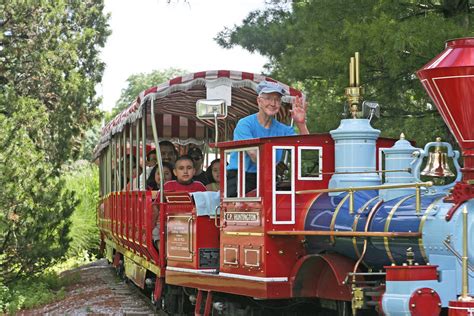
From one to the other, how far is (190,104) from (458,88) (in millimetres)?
6260

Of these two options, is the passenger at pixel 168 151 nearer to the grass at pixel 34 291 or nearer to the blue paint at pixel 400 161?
the grass at pixel 34 291

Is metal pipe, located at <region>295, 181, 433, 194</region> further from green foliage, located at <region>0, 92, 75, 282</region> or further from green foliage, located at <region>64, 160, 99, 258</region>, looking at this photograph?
green foliage, located at <region>64, 160, 99, 258</region>

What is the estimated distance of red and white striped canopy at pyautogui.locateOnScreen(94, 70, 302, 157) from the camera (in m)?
10.4

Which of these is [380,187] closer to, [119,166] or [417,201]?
[417,201]

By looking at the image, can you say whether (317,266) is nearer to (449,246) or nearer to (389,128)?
(449,246)

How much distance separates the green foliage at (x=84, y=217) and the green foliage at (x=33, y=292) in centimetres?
534

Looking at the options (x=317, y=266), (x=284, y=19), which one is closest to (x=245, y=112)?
(x=317, y=266)

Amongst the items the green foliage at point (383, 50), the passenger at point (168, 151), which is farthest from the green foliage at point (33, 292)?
the green foliage at point (383, 50)

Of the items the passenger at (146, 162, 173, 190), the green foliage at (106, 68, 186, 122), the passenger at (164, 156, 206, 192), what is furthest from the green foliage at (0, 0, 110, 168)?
the green foliage at (106, 68, 186, 122)

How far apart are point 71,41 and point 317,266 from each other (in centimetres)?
1465

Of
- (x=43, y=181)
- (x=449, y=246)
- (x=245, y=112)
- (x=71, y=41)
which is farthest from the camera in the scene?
(x=71, y=41)

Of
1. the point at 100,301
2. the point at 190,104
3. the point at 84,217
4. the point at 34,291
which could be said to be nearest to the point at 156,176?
the point at 190,104

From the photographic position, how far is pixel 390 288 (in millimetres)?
6191

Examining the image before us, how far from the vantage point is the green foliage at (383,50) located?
39.7ft
